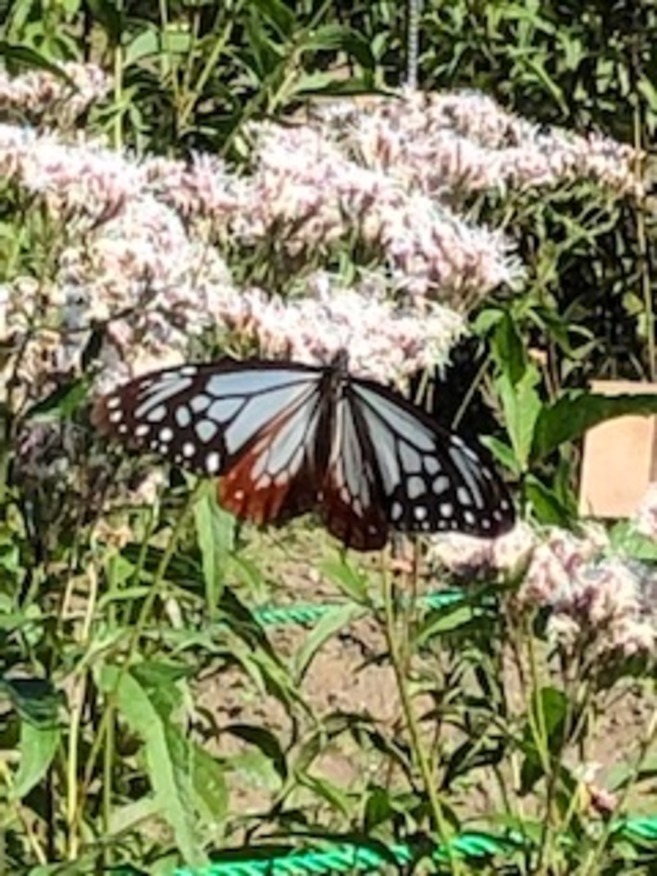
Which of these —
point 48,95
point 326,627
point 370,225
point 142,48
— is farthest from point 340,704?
point 370,225

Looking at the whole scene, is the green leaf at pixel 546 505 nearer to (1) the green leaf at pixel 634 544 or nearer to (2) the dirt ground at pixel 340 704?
(1) the green leaf at pixel 634 544

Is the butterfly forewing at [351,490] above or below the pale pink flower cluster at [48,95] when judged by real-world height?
below

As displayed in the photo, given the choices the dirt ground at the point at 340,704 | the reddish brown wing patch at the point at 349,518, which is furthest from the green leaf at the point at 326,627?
the dirt ground at the point at 340,704

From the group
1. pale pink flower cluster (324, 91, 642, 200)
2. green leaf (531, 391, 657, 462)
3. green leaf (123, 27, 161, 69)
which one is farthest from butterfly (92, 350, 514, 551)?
green leaf (123, 27, 161, 69)

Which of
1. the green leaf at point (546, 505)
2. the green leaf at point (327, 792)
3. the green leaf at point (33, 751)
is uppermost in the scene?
the green leaf at point (546, 505)

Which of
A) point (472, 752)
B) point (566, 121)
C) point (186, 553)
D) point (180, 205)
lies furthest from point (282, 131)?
point (566, 121)

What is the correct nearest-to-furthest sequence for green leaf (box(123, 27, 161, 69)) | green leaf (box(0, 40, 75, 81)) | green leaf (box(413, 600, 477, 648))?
green leaf (box(413, 600, 477, 648)) → green leaf (box(0, 40, 75, 81)) → green leaf (box(123, 27, 161, 69))

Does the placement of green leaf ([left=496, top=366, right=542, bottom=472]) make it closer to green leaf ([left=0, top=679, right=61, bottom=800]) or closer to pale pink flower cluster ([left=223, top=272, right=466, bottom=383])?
pale pink flower cluster ([left=223, top=272, right=466, bottom=383])
